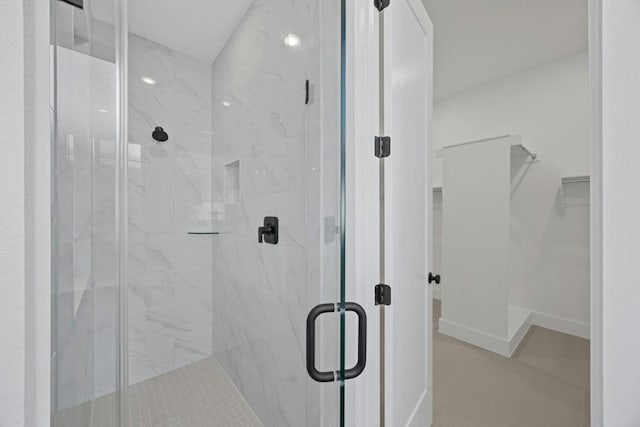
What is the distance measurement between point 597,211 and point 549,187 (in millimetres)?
2520

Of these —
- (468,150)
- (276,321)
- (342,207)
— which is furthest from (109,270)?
(468,150)

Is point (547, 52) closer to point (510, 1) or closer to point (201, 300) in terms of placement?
point (510, 1)

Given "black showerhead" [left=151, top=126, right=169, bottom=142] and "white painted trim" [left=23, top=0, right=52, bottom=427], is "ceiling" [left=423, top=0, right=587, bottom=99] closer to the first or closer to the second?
"black showerhead" [left=151, top=126, right=169, bottom=142]

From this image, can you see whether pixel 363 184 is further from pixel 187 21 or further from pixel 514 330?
pixel 514 330

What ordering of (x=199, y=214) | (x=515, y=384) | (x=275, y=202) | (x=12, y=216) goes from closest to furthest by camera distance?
(x=12, y=216)
(x=275, y=202)
(x=515, y=384)
(x=199, y=214)

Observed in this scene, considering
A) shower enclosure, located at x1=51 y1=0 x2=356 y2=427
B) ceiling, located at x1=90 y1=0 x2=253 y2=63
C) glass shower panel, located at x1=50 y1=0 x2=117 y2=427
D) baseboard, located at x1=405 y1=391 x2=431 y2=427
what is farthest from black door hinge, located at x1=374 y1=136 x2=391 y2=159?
ceiling, located at x1=90 y1=0 x2=253 y2=63

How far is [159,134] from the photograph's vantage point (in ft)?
6.40

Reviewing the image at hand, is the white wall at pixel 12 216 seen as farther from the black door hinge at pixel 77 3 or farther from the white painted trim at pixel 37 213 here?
the black door hinge at pixel 77 3

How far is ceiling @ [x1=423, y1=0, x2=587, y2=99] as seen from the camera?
193cm

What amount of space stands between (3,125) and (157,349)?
7.31 ft

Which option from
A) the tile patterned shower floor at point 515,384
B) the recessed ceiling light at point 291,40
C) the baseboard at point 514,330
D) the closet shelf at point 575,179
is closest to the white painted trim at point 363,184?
the recessed ceiling light at point 291,40

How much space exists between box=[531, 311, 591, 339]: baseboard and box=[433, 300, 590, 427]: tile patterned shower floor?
0.24ft

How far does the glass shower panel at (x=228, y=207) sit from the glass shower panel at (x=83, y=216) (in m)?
0.56

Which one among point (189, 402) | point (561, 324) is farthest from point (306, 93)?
point (561, 324)
